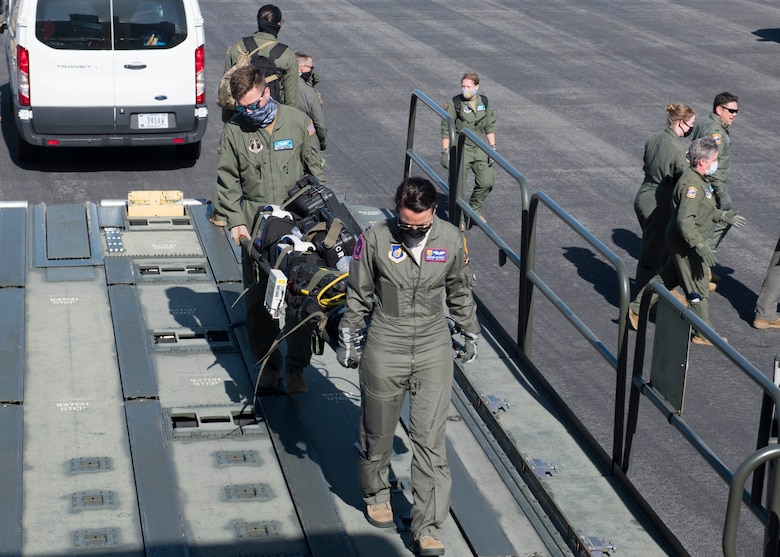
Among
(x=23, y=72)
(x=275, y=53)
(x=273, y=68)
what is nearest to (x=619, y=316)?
(x=273, y=68)

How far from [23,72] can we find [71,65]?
49 centimetres

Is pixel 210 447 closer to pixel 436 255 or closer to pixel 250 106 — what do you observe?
pixel 436 255

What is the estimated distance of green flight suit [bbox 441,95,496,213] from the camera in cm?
1148

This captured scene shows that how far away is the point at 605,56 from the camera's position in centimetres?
2039

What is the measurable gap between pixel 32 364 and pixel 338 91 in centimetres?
1063

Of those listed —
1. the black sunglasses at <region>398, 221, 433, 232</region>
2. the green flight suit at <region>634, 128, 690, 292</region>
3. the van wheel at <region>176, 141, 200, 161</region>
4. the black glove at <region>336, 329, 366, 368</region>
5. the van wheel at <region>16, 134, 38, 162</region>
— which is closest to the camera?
the black sunglasses at <region>398, 221, 433, 232</region>

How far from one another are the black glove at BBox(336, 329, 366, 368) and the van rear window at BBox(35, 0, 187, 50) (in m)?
7.59

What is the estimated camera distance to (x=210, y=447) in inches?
258

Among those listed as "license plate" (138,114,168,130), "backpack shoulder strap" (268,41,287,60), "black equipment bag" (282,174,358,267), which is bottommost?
"license plate" (138,114,168,130)

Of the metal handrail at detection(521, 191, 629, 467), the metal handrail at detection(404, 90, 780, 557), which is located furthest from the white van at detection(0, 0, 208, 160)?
the metal handrail at detection(521, 191, 629, 467)

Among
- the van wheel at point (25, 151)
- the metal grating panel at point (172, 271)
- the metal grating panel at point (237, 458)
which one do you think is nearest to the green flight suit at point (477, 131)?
the metal grating panel at point (172, 271)

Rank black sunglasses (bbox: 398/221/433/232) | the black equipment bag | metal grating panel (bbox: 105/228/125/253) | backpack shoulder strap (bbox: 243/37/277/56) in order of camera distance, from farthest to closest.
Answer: backpack shoulder strap (bbox: 243/37/277/56), metal grating panel (bbox: 105/228/125/253), the black equipment bag, black sunglasses (bbox: 398/221/433/232)

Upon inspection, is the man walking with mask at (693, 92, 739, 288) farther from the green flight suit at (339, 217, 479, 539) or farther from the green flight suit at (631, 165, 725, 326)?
the green flight suit at (339, 217, 479, 539)

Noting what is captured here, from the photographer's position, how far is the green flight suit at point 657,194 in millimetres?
9664
